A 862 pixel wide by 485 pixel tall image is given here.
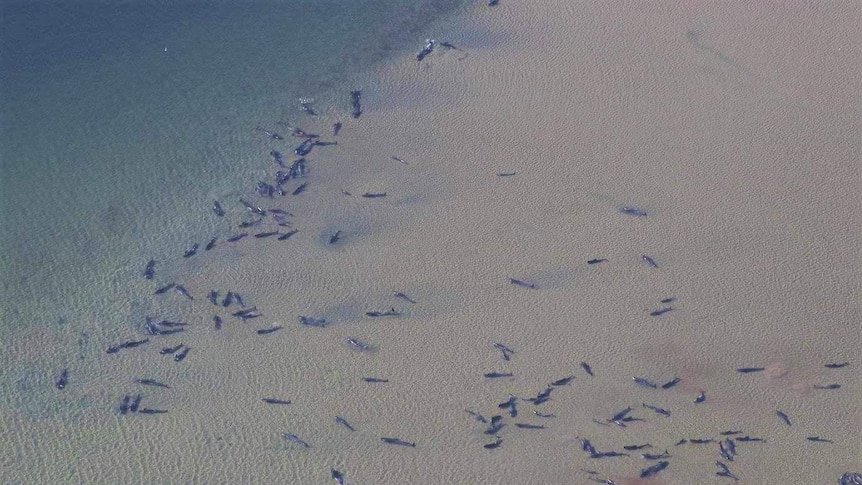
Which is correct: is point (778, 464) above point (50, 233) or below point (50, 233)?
below

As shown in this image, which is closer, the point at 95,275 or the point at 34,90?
the point at 95,275

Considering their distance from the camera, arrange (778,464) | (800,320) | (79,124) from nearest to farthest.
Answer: (778,464) → (800,320) → (79,124)

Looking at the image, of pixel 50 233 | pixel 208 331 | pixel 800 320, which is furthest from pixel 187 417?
A: pixel 800 320

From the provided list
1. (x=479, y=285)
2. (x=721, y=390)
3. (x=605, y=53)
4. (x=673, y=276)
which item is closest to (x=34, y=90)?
(x=479, y=285)

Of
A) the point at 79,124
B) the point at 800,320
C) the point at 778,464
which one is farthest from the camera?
the point at 79,124

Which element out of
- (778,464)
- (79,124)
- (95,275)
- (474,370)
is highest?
(79,124)

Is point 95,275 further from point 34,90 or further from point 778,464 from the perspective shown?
point 778,464
